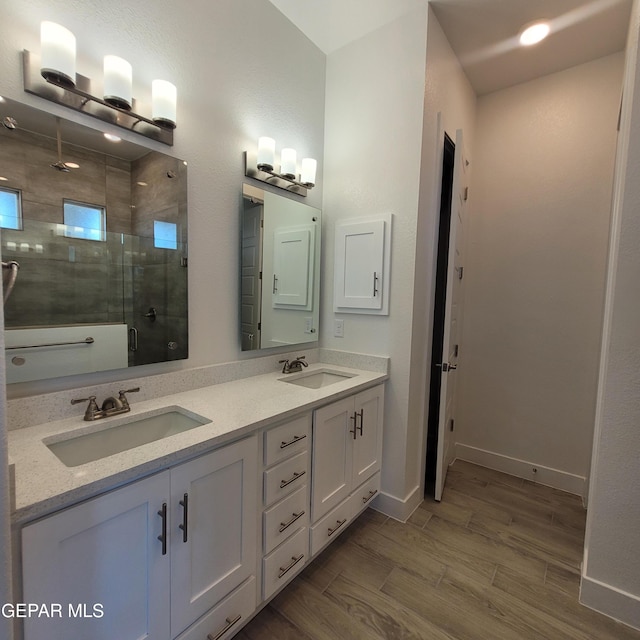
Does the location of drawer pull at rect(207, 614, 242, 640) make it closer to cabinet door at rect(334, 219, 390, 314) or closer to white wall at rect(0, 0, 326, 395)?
white wall at rect(0, 0, 326, 395)

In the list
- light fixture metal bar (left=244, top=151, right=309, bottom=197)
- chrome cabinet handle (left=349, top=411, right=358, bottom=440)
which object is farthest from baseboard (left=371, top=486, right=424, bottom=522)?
light fixture metal bar (left=244, top=151, right=309, bottom=197)

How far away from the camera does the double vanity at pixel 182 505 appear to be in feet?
2.67

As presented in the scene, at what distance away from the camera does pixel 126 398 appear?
1378 millimetres

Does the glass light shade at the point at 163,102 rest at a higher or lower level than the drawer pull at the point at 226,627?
higher

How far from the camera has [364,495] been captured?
1.96 metres

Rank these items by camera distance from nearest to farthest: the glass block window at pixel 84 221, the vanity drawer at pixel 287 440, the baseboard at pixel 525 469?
the glass block window at pixel 84 221 → the vanity drawer at pixel 287 440 → the baseboard at pixel 525 469

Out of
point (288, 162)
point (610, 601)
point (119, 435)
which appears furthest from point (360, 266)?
point (610, 601)

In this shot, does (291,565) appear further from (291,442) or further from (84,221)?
(84,221)

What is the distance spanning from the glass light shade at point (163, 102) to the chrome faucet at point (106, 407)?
114 cm

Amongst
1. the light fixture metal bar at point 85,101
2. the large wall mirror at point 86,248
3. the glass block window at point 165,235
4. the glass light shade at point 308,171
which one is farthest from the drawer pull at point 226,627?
the glass light shade at point 308,171

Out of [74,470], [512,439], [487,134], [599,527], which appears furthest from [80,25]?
[512,439]

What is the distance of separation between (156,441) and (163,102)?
133 cm

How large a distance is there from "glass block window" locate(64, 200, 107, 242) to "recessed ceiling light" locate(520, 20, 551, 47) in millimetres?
2555

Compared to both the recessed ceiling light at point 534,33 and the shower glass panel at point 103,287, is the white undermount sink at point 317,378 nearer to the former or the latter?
the shower glass panel at point 103,287
